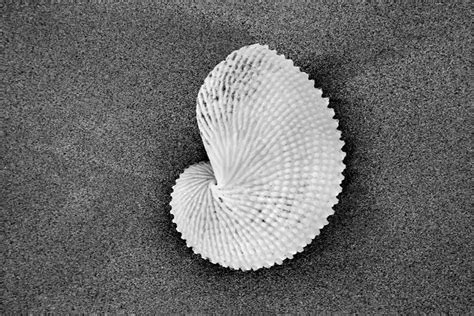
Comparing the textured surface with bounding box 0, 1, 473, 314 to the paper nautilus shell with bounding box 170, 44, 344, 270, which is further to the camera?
the textured surface with bounding box 0, 1, 473, 314

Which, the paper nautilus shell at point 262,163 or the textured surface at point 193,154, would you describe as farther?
the textured surface at point 193,154

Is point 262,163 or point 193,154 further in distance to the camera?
point 193,154

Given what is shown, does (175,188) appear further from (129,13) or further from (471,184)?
(471,184)

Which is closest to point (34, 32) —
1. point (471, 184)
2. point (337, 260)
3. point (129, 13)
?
point (129, 13)
